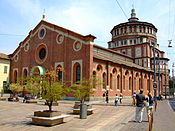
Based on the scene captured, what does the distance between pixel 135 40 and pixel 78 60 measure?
30430 mm

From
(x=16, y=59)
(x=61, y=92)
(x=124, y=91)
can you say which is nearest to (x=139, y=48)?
(x=124, y=91)

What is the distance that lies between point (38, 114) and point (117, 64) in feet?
89.0

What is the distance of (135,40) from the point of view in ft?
175

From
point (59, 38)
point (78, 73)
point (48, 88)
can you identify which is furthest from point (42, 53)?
point (48, 88)

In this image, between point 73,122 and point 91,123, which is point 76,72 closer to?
point 73,122

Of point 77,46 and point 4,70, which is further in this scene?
point 4,70

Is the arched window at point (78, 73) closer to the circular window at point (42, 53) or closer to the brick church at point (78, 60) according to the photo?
the brick church at point (78, 60)

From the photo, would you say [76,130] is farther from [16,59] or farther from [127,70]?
[16,59]

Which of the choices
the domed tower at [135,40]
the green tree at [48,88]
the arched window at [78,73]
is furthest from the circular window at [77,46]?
the domed tower at [135,40]

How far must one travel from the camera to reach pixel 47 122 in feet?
30.0

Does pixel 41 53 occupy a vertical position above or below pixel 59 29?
below

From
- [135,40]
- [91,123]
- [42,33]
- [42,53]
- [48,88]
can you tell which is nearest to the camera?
[48,88]

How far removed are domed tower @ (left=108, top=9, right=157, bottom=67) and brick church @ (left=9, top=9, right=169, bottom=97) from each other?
0.28 m

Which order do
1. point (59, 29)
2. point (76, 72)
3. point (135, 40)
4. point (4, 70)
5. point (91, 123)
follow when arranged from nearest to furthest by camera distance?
point (91, 123) → point (76, 72) → point (59, 29) → point (4, 70) → point (135, 40)
